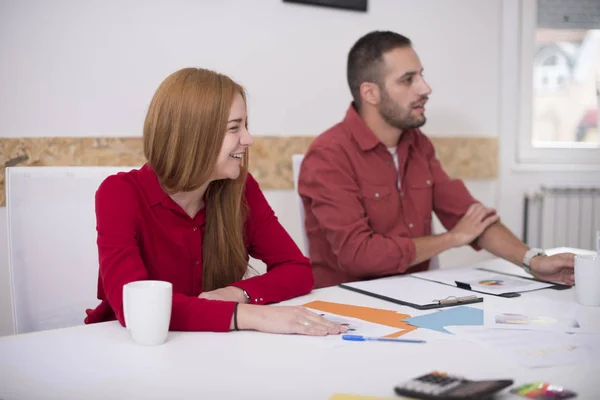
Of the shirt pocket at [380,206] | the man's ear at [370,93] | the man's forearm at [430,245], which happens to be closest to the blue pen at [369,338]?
the man's forearm at [430,245]

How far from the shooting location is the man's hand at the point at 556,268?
178 cm

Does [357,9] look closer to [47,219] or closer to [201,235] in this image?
[201,235]

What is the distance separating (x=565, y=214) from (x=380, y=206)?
1.68 meters

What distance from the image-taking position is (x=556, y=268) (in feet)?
5.94

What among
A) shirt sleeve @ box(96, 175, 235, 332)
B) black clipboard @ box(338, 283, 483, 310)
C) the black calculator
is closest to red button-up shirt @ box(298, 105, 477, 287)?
black clipboard @ box(338, 283, 483, 310)

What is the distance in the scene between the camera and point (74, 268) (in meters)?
1.51

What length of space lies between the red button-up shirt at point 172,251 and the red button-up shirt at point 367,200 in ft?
1.26

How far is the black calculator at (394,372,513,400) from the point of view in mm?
907

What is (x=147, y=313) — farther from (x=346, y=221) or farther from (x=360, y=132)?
(x=360, y=132)

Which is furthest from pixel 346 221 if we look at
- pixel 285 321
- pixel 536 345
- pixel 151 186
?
pixel 536 345

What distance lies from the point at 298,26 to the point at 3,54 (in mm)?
1222

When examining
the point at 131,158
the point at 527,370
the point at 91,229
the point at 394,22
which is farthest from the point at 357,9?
the point at 527,370

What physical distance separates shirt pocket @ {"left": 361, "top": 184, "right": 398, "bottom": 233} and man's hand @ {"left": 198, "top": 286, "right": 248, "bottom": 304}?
834 millimetres

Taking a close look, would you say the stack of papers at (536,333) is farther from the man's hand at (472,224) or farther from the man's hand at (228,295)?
the man's hand at (472,224)
